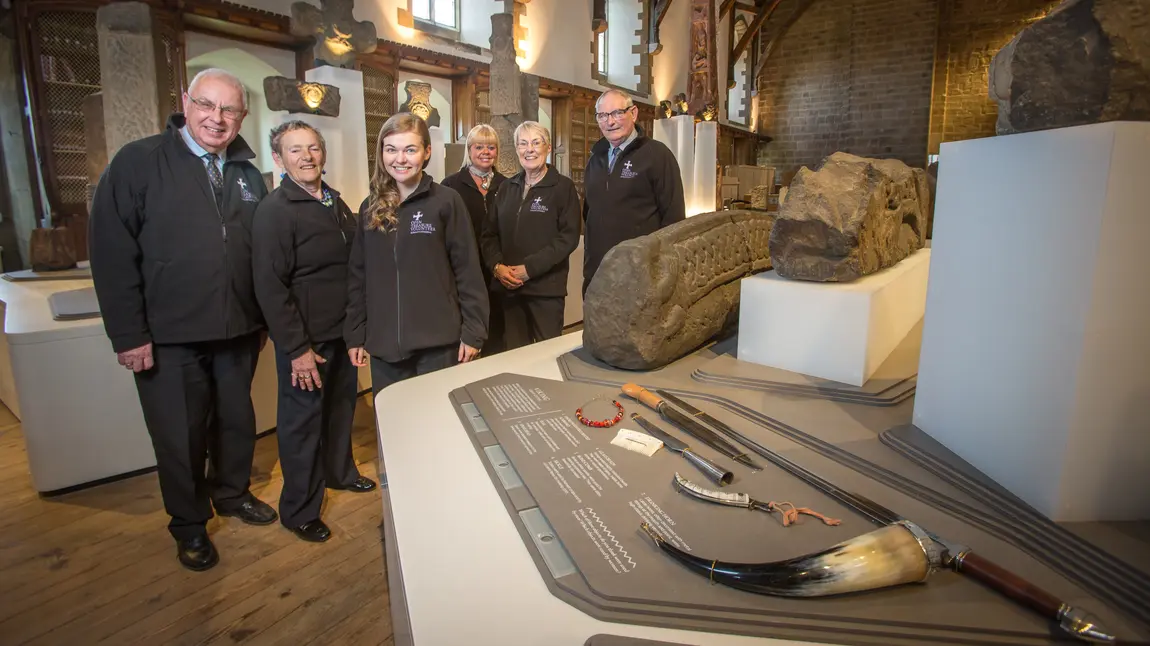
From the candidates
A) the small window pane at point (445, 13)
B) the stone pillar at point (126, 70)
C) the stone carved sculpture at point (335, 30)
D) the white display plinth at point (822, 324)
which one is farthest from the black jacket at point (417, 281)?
the small window pane at point (445, 13)

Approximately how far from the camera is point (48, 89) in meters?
5.53

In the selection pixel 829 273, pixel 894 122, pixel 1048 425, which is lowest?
pixel 1048 425

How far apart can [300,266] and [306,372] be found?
1.21 ft

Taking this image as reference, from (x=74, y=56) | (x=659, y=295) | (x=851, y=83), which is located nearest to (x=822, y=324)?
(x=659, y=295)

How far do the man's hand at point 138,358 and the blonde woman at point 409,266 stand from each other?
0.61 metres

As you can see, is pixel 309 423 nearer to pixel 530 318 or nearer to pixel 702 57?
pixel 530 318

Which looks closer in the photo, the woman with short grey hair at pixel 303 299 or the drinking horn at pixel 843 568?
the drinking horn at pixel 843 568

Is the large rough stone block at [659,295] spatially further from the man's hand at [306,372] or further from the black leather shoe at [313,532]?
the black leather shoe at [313,532]

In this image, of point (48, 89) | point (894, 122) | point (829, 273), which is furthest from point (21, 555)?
point (894, 122)

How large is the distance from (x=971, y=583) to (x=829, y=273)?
1195mm

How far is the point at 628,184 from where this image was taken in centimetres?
303

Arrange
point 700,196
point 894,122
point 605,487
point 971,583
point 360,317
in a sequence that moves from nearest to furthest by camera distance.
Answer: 1. point 971,583
2. point 605,487
3. point 360,317
4. point 700,196
5. point 894,122

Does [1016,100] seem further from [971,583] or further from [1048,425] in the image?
[971,583]

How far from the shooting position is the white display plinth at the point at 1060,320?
105cm
